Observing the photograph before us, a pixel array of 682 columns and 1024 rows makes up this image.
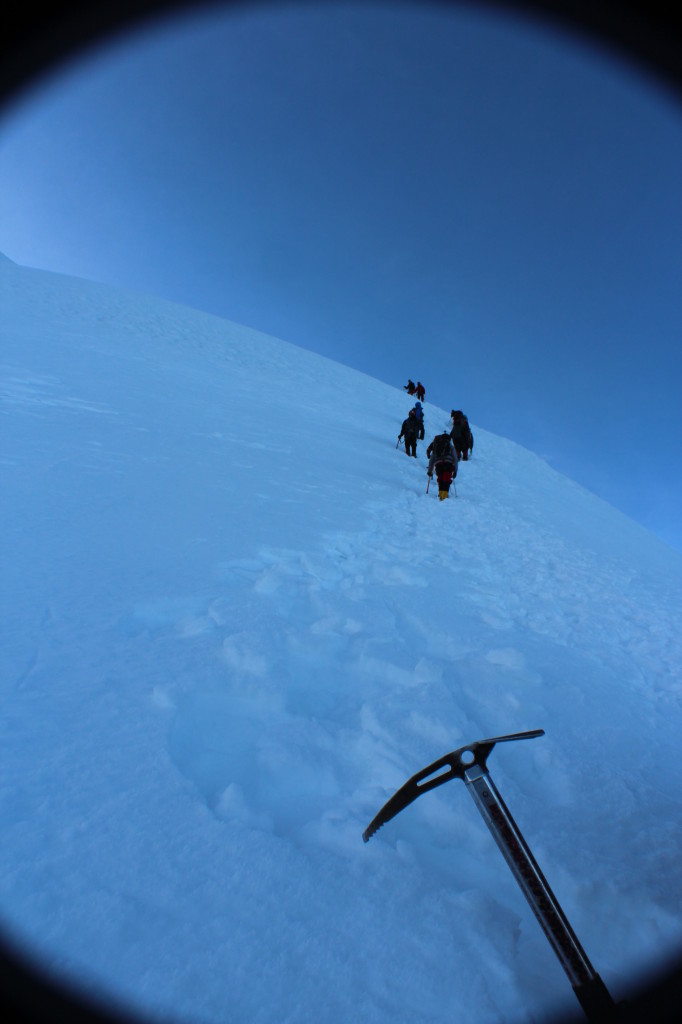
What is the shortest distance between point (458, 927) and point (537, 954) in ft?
0.98

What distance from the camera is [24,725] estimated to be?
1996 millimetres

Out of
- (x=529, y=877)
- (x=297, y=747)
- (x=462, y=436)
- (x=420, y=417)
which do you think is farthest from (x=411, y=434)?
(x=529, y=877)

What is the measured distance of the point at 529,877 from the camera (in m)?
1.24

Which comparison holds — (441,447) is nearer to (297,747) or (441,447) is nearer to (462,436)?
(462,436)

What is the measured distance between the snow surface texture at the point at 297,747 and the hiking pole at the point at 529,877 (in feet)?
1.52

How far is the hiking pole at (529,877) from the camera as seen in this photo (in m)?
1.06

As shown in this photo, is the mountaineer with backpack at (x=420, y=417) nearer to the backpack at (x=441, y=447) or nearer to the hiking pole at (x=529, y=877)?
the backpack at (x=441, y=447)

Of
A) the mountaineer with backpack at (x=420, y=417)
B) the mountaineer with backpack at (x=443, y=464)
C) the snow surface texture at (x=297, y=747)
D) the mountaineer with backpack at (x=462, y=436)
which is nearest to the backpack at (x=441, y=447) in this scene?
the mountaineer with backpack at (x=443, y=464)

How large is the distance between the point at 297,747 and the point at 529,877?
1.27 meters

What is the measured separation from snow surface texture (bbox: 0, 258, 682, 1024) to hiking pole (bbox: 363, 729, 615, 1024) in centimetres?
46

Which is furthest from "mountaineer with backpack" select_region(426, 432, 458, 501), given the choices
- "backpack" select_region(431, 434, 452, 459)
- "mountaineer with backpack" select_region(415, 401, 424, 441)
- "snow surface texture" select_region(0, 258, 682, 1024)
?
"mountaineer with backpack" select_region(415, 401, 424, 441)

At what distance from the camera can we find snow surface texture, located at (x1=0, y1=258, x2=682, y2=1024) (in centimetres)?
145

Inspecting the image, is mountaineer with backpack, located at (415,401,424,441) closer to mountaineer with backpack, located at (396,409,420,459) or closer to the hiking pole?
mountaineer with backpack, located at (396,409,420,459)

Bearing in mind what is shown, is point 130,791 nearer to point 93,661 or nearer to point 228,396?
point 93,661
